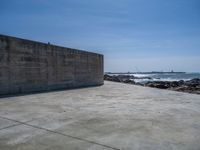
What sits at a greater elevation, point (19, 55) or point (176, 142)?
point (19, 55)

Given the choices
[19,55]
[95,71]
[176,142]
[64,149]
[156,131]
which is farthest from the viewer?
[95,71]

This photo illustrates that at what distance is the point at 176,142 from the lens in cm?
Answer: 230

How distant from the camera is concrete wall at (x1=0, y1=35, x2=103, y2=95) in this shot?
21.6ft

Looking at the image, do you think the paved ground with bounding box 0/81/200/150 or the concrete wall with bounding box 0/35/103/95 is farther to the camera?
the concrete wall with bounding box 0/35/103/95

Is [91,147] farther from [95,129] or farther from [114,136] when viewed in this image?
[95,129]

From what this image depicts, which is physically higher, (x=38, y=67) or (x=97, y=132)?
(x=38, y=67)

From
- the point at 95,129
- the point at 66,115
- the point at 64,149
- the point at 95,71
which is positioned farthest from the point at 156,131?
the point at 95,71

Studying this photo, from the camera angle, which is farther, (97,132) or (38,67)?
(38,67)

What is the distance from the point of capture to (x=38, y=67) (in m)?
7.93

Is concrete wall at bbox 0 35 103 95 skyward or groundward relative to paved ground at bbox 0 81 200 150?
skyward

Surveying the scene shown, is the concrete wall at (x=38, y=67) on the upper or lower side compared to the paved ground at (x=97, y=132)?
upper

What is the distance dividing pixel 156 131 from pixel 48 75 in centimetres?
662

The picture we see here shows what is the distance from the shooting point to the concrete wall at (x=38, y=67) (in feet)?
21.6

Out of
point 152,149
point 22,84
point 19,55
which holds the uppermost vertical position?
point 19,55
